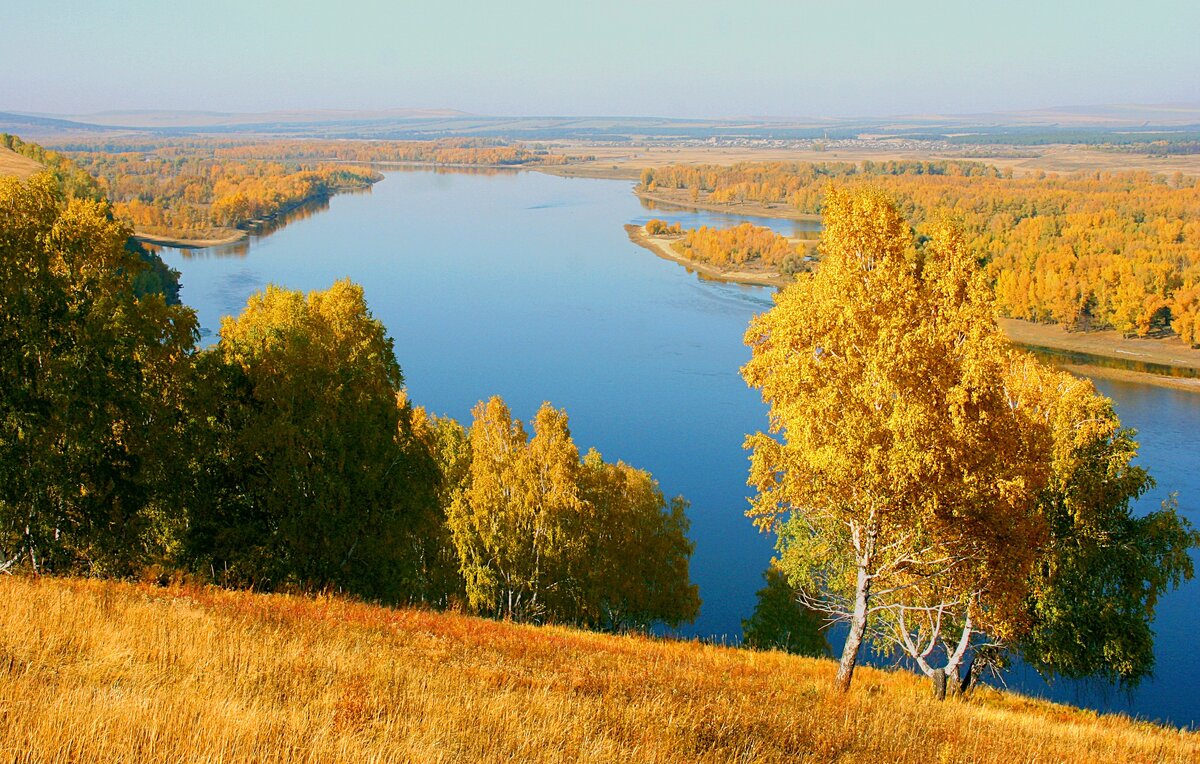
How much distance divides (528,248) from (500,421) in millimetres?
48514

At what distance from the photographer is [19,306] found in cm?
653

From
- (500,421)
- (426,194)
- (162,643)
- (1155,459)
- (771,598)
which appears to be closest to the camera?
(162,643)

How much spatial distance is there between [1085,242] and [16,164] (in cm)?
5368

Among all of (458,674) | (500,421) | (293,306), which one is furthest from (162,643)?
(500,421)

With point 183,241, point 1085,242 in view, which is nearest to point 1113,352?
point 1085,242

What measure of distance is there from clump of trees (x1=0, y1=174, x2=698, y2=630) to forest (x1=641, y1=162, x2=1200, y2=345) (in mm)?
11642

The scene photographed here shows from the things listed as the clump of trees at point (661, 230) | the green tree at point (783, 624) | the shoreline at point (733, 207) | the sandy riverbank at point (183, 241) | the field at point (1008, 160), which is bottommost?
the green tree at point (783, 624)

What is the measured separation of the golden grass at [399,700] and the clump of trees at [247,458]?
66.1 inches

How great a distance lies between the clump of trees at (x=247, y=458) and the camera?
22.0ft

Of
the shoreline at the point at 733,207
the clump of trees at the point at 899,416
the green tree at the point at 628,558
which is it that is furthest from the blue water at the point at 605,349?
the shoreline at the point at 733,207

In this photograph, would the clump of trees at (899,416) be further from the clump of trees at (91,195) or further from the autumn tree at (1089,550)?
the clump of trees at (91,195)

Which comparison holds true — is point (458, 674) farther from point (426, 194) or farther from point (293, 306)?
point (426, 194)

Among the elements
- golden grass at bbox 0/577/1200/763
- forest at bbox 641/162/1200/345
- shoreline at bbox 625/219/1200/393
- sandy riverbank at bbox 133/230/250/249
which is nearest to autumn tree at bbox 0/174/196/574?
golden grass at bbox 0/577/1200/763

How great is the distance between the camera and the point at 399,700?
3.75 metres
